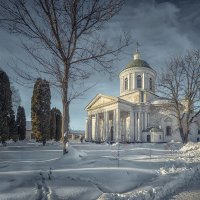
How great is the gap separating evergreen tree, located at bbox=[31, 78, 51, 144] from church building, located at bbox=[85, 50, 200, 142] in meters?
18.7

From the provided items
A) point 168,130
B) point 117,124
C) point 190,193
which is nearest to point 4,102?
point 190,193

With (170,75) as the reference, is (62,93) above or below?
below

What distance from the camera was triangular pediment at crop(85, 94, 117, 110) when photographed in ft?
160

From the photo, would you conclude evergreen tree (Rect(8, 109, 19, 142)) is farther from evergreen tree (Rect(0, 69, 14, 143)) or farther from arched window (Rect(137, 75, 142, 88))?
arched window (Rect(137, 75, 142, 88))

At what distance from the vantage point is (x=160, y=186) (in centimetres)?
742

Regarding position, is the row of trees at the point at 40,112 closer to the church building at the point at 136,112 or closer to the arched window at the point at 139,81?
the church building at the point at 136,112

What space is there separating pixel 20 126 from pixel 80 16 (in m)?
32.0

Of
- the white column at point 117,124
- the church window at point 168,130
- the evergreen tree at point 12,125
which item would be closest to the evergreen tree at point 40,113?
the evergreen tree at point 12,125

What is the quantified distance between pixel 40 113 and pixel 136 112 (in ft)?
82.2

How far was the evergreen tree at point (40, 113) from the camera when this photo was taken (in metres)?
28.6

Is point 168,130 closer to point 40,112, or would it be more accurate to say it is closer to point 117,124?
point 117,124

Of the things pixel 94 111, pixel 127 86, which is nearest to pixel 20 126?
pixel 94 111

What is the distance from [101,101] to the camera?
53312 millimetres

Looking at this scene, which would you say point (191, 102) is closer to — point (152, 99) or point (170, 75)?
point (170, 75)
